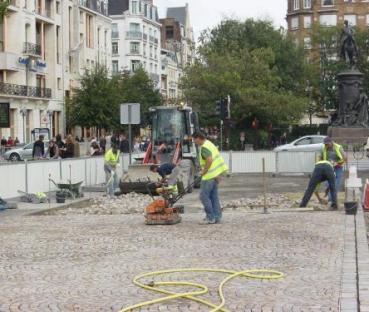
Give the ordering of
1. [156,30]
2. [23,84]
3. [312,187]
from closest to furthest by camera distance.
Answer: [312,187]
[23,84]
[156,30]

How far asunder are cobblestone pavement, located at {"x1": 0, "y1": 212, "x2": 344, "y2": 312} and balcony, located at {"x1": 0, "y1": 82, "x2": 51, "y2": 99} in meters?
45.0

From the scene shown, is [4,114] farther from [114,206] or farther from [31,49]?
[31,49]

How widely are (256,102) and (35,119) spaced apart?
18.7m

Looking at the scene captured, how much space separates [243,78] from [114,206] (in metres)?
41.2

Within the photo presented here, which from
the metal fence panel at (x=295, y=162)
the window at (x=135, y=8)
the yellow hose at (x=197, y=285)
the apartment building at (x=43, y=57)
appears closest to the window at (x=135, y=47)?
the window at (x=135, y=8)

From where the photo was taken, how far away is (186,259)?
36.7ft

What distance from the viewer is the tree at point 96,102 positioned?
6556 centimetres

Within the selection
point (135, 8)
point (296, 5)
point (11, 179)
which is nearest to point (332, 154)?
point (11, 179)

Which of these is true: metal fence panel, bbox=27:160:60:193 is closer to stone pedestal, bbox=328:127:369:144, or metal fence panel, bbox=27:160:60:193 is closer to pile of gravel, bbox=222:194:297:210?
pile of gravel, bbox=222:194:297:210

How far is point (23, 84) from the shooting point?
6462cm

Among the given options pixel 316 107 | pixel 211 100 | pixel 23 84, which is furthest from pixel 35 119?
pixel 316 107

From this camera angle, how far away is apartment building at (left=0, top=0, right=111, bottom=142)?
62.9 m

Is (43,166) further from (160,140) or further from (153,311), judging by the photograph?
(153,311)

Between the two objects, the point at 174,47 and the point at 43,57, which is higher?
the point at 174,47
